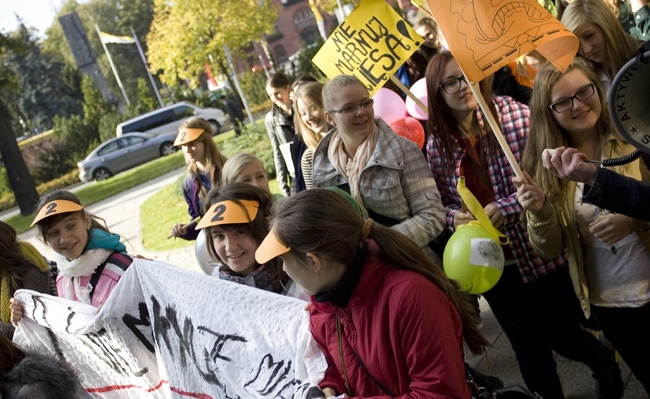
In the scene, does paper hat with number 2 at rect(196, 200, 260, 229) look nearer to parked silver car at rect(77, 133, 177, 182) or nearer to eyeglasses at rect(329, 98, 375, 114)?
eyeglasses at rect(329, 98, 375, 114)

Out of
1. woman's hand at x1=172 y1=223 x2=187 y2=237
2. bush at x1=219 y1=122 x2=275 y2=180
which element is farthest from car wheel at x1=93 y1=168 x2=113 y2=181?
woman's hand at x1=172 y1=223 x2=187 y2=237

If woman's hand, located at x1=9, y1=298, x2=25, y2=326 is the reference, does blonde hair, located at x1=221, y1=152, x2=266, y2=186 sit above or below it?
above

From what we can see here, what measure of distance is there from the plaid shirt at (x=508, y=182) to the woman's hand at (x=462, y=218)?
0.16 feet

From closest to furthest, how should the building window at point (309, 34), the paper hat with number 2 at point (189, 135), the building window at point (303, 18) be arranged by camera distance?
the paper hat with number 2 at point (189, 135), the building window at point (303, 18), the building window at point (309, 34)

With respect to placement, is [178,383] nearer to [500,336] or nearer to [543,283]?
[543,283]

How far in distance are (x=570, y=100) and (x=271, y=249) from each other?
57.6 inches

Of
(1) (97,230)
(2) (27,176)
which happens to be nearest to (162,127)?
(2) (27,176)

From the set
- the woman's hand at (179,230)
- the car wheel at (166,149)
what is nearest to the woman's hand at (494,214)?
the woman's hand at (179,230)

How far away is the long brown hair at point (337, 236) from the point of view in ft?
7.60

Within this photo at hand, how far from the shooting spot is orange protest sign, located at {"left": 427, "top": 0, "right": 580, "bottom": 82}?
10.3 ft

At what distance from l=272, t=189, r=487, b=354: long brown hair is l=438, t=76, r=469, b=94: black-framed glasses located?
1.39m

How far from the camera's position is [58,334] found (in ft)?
13.4

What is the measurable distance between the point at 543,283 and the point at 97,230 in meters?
2.45

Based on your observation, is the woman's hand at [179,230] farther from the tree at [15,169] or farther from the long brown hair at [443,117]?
the tree at [15,169]
